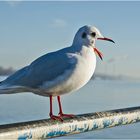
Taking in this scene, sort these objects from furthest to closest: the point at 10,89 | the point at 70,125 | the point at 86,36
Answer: the point at 86,36
the point at 10,89
the point at 70,125

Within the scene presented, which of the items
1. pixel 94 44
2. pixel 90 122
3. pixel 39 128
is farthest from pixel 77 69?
pixel 39 128

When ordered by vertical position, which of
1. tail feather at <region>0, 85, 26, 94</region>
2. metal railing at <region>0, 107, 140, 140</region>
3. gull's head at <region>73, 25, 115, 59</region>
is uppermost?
gull's head at <region>73, 25, 115, 59</region>

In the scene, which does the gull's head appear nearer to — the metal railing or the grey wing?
the grey wing

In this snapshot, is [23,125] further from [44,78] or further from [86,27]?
[86,27]

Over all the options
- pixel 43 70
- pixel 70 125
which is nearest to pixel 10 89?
pixel 43 70

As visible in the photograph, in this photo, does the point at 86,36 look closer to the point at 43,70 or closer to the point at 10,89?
the point at 43,70

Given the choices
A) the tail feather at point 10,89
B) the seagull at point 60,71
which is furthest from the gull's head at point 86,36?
the tail feather at point 10,89

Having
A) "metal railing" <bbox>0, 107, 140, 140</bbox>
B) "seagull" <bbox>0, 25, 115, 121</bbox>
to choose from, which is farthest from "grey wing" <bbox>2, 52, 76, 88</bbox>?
"metal railing" <bbox>0, 107, 140, 140</bbox>

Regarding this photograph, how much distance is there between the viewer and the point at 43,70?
1829mm

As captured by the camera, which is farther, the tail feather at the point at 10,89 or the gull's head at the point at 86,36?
the gull's head at the point at 86,36

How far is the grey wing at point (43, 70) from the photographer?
1.76m

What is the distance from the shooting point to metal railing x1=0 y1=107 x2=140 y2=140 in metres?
1.14

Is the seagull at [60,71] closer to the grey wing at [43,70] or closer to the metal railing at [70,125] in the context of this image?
the grey wing at [43,70]

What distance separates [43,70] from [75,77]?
0.64 ft
